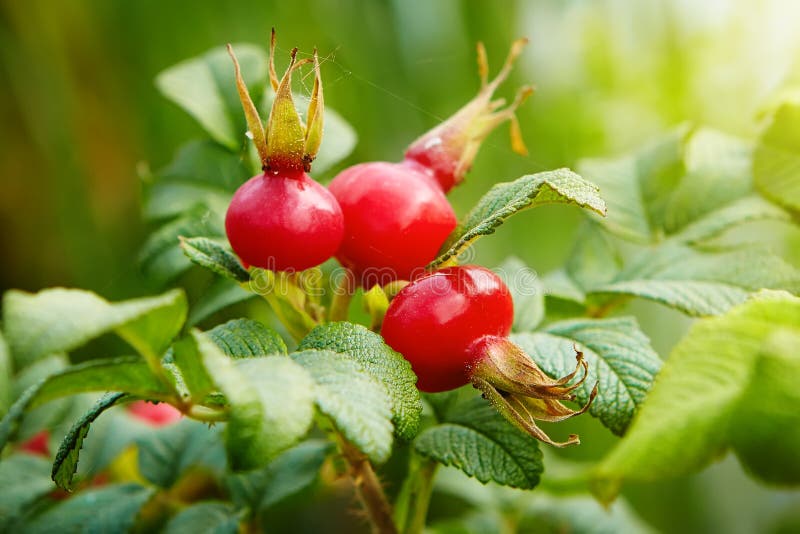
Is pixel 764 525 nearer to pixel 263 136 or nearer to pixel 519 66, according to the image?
pixel 519 66

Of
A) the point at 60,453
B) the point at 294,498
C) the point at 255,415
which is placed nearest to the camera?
the point at 255,415

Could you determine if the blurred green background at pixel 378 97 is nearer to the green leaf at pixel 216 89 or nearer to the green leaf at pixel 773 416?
the green leaf at pixel 216 89

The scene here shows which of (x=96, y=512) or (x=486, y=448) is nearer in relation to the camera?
(x=486, y=448)

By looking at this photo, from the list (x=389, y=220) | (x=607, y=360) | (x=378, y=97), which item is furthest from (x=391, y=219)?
(x=378, y=97)

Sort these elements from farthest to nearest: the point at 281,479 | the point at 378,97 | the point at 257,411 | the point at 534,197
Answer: the point at 378,97 < the point at 281,479 < the point at 534,197 < the point at 257,411

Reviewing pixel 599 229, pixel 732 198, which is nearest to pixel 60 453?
pixel 599 229

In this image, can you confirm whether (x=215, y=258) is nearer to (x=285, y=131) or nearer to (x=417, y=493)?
(x=285, y=131)

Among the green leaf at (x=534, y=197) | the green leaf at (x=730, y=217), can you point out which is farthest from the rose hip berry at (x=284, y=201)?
the green leaf at (x=730, y=217)
